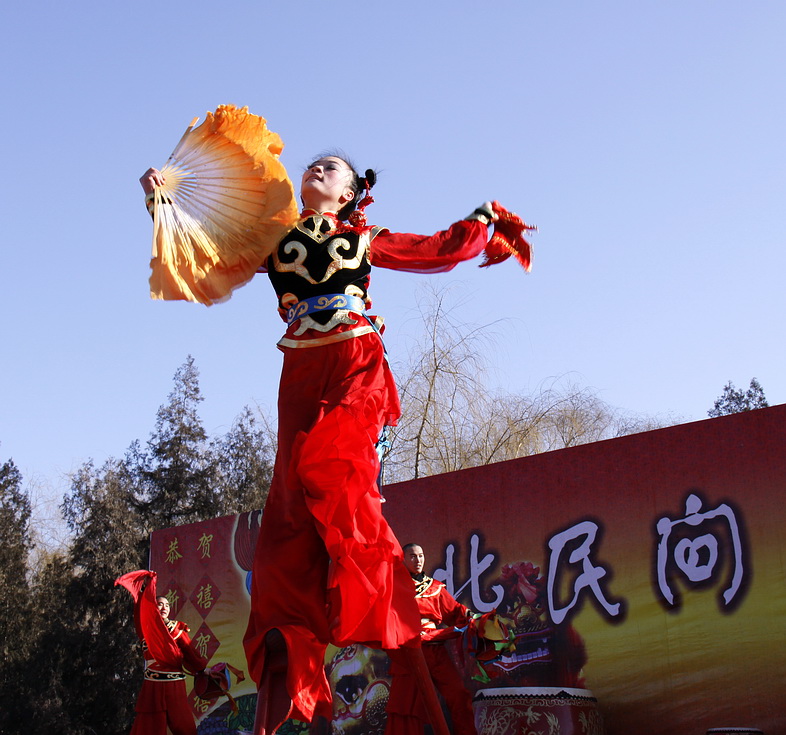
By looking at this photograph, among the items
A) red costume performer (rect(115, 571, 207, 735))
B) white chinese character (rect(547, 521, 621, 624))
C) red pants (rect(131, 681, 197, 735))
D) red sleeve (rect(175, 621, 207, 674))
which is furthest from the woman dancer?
red pants (rect(131, 681, 197, 735))

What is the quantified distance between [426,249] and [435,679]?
261 cm

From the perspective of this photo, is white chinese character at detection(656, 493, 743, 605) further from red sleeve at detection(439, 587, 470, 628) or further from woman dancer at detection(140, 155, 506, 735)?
woman dancer at detection(140, 155, 506, 735)

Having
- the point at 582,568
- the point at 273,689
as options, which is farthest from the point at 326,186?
the point at 582,568

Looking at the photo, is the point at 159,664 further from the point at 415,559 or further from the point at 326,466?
the point at 326,466

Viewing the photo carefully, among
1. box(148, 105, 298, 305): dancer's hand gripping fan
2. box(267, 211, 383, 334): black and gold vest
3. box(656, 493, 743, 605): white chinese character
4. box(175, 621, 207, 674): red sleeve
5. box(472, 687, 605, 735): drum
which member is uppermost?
box(148, 105, 298, 305): dancer's hand gripping fan

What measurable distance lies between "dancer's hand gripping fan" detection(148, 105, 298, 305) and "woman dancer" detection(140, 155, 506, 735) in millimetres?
65

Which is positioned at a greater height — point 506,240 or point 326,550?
point 506,240

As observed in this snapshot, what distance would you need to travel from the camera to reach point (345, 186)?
8.61ft

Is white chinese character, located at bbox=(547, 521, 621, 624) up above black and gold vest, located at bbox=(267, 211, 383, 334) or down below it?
below

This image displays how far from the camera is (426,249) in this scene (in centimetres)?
251

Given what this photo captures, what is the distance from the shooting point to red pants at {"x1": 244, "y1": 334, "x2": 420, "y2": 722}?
2.09 metres

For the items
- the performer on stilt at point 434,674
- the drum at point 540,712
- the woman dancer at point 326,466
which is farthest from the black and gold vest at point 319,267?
the drum at point 540,712

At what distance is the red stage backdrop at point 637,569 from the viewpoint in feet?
13.0

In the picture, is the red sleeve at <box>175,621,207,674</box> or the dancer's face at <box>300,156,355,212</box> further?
the red sleeve at <box>175,621,207,674</box>
